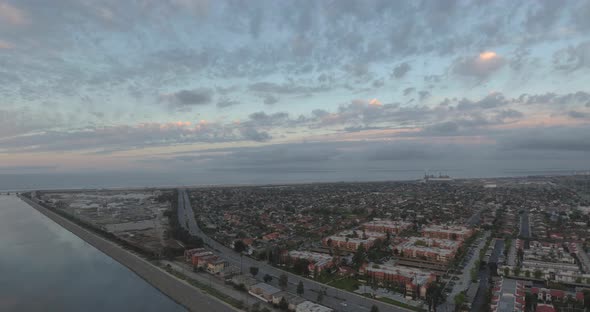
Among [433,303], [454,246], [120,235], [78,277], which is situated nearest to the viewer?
[433,303]

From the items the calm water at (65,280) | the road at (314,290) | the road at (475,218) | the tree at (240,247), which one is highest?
the tree at (240,247)

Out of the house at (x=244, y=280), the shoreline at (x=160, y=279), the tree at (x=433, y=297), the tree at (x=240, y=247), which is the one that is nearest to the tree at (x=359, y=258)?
the tree at (x=433, y=297)

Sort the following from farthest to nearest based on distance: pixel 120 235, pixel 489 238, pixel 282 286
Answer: pixel 120 235, pixel 489 238, pixel 282 286

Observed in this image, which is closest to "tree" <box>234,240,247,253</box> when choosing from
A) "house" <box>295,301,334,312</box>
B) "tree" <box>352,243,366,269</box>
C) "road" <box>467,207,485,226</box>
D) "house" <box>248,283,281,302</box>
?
"house" <box>248,283,281,302</box>

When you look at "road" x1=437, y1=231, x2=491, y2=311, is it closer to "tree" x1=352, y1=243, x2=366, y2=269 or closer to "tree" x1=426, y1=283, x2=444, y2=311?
"tree" x1=426, y1=283, x2=444, y2=311

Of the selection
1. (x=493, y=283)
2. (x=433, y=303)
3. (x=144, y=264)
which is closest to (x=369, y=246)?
(x=493, y=283)

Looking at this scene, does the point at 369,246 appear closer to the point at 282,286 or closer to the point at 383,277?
the point at 383,277

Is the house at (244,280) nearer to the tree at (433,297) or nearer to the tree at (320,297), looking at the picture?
the tree at (320,297)
